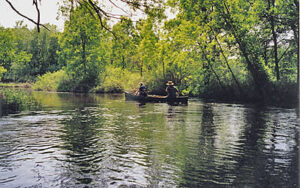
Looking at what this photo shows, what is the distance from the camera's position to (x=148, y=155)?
26.0 ft

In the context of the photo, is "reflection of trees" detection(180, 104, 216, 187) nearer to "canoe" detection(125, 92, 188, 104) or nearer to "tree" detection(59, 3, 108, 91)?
"canoe" detection(125, 92, 188, 104)

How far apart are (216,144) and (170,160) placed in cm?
246

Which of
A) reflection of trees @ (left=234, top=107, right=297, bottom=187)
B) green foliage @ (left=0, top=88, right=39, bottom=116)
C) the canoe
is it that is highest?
the canoe

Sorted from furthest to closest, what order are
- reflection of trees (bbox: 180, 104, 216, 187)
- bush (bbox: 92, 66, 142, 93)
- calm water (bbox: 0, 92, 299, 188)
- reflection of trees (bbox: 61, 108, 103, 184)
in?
1. bush (bbox: 92, 66, 142, 93)
2. reflection of trees (bbox: 61, 108, 103, 184)
3. calm water (bbox: 0, 92, 299, 188)
4. reflection of trees (bbox: 180, 104, 216, 187)

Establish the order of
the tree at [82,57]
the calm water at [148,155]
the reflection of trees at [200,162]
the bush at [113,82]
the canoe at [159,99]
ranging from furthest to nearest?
the tree at [82,57] < the bush at [113,82] < the canoe at [159,99] < the calm water at [148,155] < the reflection of trees at [200,162]

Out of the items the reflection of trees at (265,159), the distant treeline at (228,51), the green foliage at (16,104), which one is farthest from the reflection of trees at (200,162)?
the green foliage at (16,104)

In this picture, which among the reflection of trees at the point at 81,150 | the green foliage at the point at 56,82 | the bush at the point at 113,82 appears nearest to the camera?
the reflection of trees at the point at 81,150

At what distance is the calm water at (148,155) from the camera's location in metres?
6.00

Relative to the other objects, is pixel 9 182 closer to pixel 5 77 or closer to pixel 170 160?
pixel 170 160

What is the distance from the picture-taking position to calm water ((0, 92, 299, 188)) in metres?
6.00

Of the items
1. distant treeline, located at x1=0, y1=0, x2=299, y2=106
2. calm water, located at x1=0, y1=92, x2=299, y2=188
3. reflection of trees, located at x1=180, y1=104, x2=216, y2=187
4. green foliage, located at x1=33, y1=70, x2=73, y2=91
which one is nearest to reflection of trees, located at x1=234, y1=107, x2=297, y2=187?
calm water, located at x1=0, y1=92, x2=299, y2=188

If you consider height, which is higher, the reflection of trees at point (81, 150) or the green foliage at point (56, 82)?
the green foliage at point (56, 82)

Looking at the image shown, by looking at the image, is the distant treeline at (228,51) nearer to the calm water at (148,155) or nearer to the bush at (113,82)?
the bush at (113,82)

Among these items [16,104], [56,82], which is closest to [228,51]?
[16,104]
